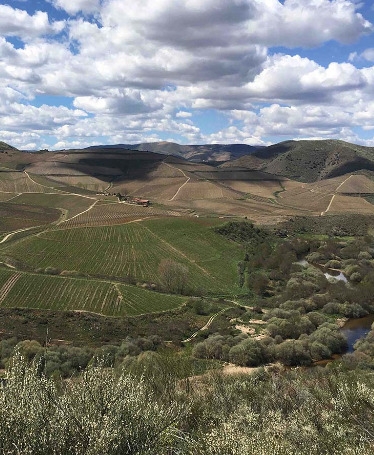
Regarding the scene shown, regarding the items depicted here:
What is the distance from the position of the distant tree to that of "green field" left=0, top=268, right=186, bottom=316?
5561 millimetres

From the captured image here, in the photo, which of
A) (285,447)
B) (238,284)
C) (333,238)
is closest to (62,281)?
(238,284)

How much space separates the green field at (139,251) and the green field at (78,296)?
920 centimetres

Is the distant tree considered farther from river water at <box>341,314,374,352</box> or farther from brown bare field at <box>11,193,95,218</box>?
brown bare field at <box>11,193,95,218</box>

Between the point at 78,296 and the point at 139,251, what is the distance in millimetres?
34132

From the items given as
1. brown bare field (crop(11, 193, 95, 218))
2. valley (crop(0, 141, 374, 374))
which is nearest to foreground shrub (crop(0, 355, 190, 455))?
valley (crop(0, 141, 374, 374))

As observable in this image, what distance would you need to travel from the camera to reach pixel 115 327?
75.7m

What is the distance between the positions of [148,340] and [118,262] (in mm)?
45006

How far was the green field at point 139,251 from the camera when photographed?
4156 inches

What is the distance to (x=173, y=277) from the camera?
101m

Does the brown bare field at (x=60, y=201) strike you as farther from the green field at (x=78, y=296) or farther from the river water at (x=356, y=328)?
the river water at (x=356, y=328)

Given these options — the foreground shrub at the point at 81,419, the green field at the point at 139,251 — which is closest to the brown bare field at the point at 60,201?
the green field at the point at 139,251

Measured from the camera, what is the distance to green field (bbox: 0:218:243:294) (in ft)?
346

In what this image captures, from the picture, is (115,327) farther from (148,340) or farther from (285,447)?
(285,447)

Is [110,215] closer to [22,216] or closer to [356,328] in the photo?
[22,216]
